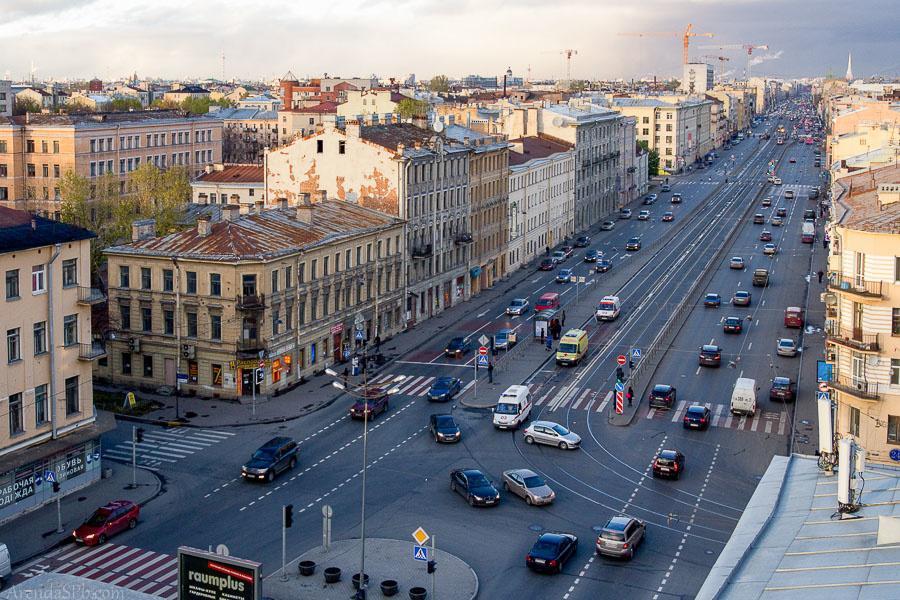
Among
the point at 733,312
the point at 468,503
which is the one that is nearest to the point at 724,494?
the point at 468,503

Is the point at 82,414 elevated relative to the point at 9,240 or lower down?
lower down

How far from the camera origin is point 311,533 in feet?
146

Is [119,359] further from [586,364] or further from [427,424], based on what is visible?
[586,364]

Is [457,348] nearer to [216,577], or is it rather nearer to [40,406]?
[40,406]

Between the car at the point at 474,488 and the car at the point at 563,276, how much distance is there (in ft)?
183

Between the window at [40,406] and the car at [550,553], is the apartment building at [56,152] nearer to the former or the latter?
the window at [40,406]

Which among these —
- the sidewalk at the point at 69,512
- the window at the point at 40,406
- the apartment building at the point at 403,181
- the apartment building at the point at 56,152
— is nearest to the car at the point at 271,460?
the sidewalk at the point at 69,512

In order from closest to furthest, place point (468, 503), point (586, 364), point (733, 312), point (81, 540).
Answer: point (81, 540)
point (468, 503)
point (586, 364)
point (733, 312)

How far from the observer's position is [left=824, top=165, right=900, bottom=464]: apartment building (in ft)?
147

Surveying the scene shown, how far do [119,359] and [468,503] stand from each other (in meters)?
28.7

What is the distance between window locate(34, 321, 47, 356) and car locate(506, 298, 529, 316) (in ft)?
151

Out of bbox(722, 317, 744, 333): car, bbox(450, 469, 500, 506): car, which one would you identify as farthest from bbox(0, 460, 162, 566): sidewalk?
bbox(722, 317, 744, 333): car

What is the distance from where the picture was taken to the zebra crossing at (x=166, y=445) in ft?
177

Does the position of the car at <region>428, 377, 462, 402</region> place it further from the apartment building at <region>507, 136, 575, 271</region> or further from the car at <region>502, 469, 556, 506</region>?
the apartment building at <region>507, 136, 575, 271</region>
